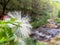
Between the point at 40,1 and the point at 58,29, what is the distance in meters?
1.12

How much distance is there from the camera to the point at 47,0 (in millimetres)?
5664

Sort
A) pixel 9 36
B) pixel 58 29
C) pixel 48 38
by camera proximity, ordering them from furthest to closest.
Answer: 1. pixel 58 29
2. pixel 48 38
3. pixel 9 36

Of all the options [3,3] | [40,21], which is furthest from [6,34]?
[40,21]

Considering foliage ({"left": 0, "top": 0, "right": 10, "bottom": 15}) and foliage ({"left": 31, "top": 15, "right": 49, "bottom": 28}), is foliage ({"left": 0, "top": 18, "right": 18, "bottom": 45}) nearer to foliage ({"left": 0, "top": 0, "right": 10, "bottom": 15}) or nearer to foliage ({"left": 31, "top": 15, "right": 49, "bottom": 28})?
foliage ({"left": 0, "top": 0, "right": 10, "bottom": 15})

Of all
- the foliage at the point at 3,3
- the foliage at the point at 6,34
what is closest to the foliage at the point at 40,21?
the foliage at the point at 3,3

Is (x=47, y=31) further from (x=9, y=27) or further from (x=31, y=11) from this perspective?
(x=9, y=27)

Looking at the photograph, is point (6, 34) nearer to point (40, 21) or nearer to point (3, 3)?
point (3, 3)

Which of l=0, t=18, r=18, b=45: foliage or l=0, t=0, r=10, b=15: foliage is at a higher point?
l=0, t=18, r=18, b=45: foliage

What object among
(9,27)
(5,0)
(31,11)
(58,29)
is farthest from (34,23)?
(9,27)

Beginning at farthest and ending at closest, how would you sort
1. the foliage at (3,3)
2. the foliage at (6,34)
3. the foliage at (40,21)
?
the foliage at (40,21) < the foliage at (3,3) < the foliage at (6,34)

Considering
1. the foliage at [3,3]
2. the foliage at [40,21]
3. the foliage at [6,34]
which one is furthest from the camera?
the foliage at [40,21]

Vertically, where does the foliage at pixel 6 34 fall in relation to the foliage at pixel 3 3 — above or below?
above

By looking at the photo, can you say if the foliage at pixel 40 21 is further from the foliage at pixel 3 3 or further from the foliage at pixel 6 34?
the foliage at pixel 6 34

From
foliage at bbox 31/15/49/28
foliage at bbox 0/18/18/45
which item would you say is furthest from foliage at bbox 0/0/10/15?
foliage at bbox 0/18/18/45
